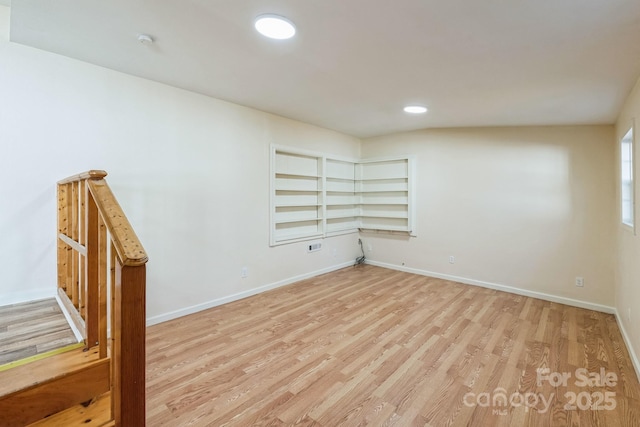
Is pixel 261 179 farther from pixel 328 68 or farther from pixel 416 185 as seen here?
pixel 416 185

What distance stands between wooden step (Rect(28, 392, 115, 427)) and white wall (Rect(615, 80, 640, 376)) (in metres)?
3.41

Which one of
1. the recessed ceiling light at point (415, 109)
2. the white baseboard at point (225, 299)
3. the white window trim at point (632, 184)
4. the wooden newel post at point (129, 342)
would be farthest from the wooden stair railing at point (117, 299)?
the white window trim at point (632, 184)

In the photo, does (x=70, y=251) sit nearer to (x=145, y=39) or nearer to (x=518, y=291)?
(x=145, y=39)

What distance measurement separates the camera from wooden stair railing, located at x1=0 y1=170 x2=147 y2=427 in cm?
102

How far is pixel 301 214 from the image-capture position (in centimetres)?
457

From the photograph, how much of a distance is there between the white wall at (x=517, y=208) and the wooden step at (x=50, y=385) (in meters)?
4.48

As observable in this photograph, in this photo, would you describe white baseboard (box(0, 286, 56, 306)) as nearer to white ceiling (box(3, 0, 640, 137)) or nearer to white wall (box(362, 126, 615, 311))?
white ceiling (box(3, 0, 640, 137))

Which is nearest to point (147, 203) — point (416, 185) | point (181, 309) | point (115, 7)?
point (181, 309)

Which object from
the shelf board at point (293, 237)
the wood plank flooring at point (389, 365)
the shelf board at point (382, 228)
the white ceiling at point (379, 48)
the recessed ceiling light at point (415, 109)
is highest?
the recessed ceiling light at point (415, 109)

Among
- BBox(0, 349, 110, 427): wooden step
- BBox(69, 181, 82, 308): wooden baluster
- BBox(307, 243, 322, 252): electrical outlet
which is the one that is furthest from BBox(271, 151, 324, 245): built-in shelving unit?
BBox(0, 349, 110, 427): wooden step

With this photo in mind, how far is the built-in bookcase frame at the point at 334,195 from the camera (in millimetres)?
4254

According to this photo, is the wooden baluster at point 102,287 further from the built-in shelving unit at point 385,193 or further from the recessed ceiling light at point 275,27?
the built-in shelving unit at point 385,193

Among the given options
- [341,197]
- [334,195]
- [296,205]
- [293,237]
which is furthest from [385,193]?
[293,237]

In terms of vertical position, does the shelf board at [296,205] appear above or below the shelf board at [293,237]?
above
